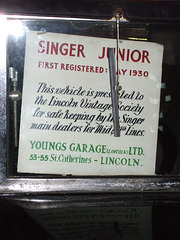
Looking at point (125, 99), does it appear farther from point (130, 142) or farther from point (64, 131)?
point (64, 131)

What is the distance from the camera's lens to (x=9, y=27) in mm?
1638

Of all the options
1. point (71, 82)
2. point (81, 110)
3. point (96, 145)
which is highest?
point (71, 82)

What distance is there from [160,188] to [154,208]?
0.27 meters

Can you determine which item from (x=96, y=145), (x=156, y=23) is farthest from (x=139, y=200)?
(x=156, y=23)

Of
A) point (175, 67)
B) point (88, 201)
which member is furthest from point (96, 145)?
point (175, 67)

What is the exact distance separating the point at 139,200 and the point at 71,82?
0.66m

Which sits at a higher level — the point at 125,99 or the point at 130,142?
the point at 125,99

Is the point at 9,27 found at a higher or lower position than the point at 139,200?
higher

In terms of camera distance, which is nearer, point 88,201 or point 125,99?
point 88,201

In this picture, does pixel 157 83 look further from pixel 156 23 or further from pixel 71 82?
pixel 71 82

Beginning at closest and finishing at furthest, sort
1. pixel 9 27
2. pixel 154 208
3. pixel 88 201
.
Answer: pixel 154 208 < pixel 88 201 < pixel 9 27

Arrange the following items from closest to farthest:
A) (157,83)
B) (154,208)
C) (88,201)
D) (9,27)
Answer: (154,208)
(88,201)
(9,27)
(157,83)

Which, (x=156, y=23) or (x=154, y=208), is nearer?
(x=154, y=208)

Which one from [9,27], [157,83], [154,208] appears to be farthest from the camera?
[157,83]
